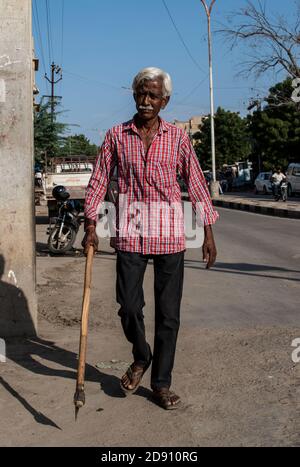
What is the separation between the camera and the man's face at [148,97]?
3918 mm

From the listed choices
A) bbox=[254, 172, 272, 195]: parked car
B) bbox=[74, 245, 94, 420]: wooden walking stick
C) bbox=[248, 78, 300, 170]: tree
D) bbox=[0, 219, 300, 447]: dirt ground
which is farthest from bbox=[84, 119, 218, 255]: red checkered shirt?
bbox=[248, 78, 300, 170]: tree

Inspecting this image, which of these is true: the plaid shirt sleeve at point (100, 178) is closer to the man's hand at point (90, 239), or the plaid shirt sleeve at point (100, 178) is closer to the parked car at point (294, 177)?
the man's hand at point (90, 239)

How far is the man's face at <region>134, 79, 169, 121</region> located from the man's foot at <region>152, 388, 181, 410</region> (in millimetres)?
1509

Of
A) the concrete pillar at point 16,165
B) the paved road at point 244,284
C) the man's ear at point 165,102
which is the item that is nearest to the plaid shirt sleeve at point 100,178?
the man's ear at point 165,102

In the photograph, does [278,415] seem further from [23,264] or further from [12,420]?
[23,264]

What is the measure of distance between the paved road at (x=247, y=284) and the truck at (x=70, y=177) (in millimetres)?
3380

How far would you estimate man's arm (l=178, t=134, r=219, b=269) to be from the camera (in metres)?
4.03

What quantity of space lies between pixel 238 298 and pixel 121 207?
382 centimetres

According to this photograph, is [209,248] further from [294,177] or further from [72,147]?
[72,147]

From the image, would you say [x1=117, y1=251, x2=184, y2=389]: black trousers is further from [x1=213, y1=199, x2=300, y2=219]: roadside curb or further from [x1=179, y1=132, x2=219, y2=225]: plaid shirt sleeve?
[x1=213, y1=199, x2=300, y2=219]: roadside curb

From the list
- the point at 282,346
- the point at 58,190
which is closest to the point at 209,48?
the point at 58,190

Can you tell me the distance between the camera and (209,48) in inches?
1460

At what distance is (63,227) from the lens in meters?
12.7

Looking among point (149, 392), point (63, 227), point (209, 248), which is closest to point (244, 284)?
point (149, 392)
